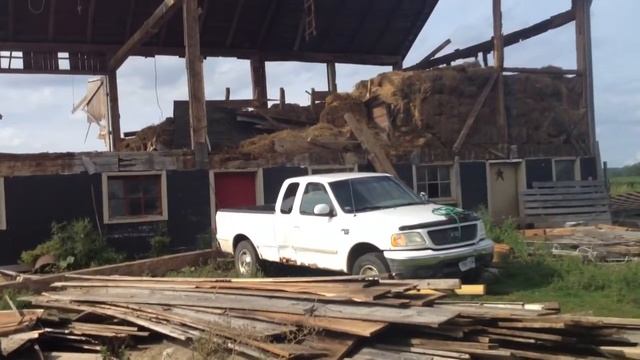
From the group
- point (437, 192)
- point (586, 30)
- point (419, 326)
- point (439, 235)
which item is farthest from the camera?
point (586, 30)

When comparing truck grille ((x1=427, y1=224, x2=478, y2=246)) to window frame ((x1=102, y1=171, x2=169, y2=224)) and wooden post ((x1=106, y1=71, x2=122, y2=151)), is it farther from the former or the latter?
wooden post ((x1=106, y1=71, x2=122, y2=151))

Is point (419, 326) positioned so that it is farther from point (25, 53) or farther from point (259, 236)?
point (25, 53)

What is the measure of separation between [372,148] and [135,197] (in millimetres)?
6279

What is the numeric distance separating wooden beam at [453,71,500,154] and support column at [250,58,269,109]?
7.73 m

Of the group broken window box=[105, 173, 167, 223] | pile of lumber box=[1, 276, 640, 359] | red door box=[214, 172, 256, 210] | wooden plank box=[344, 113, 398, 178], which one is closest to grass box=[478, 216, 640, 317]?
pile of lumber box=[1, 276, 640, 359]

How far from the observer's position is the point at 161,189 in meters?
16.9

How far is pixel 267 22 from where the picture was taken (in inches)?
976

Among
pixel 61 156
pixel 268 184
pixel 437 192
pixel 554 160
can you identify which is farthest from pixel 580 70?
pixel 61 156

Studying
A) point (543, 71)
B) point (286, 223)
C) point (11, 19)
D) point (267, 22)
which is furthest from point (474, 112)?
point (11, 19)

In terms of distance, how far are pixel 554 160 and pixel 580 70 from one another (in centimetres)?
312

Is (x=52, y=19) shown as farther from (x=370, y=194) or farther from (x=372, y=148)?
(x=370, y=194)

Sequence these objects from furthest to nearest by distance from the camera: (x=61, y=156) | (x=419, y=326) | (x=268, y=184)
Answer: (x=268, y=184), (x=61, y=156), (x=419, y=326)

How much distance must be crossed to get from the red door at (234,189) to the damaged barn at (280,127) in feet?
0.12

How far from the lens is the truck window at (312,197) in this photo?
11266 millimetres
